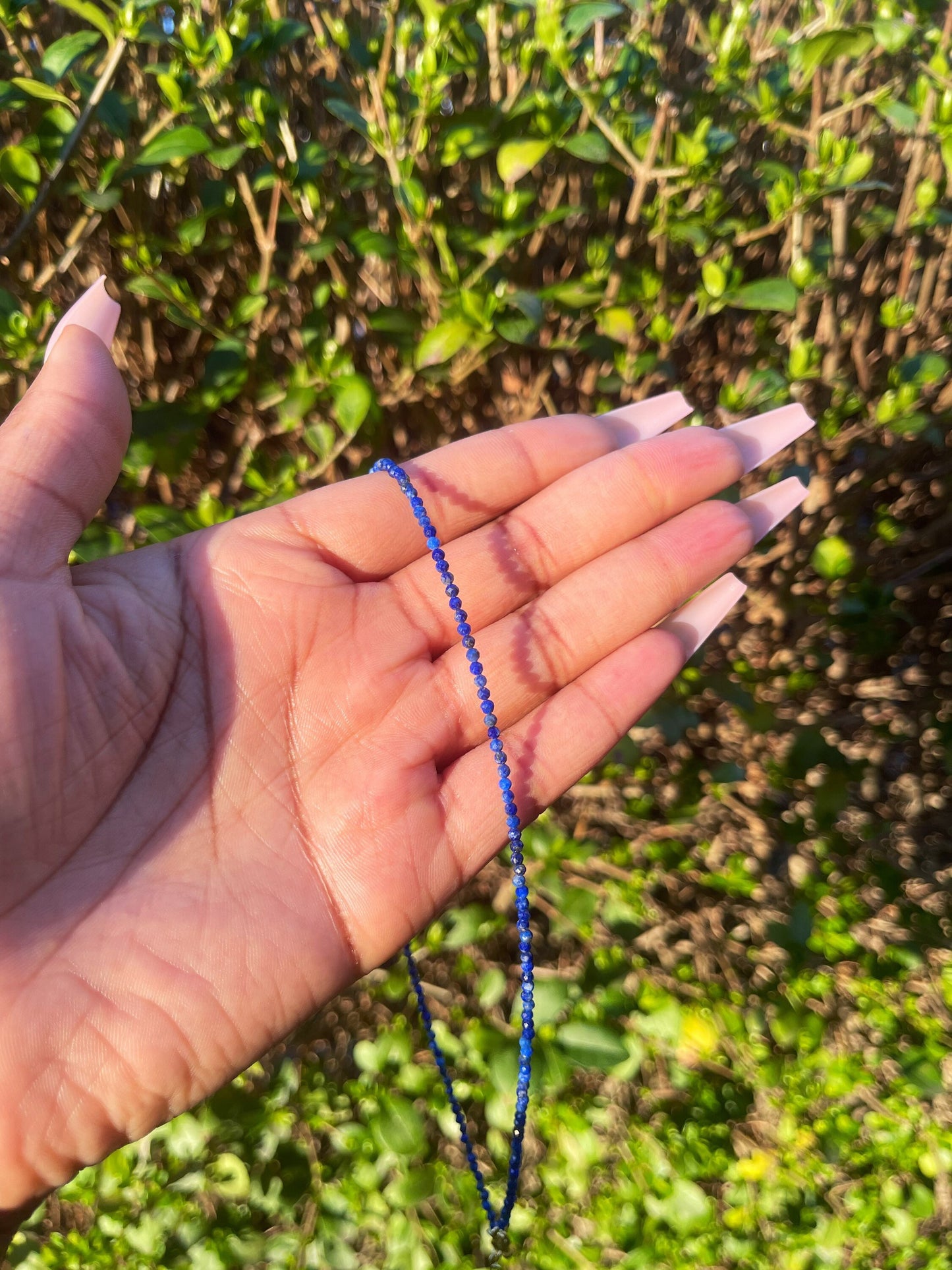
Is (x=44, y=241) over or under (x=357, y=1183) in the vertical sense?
over

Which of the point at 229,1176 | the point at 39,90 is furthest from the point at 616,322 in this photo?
the point at 229,1176

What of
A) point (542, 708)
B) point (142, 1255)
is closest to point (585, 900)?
point (542, 708)

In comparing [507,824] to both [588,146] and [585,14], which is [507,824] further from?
[585,14]

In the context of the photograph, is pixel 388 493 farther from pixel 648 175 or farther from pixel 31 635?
pixel 648 175

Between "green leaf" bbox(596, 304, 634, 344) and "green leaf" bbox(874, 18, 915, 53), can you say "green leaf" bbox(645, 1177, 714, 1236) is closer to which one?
"green leaf" bbox(596, 304, 634, 344)

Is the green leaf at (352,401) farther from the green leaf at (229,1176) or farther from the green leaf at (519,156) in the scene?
the green leaf at (229,1176)

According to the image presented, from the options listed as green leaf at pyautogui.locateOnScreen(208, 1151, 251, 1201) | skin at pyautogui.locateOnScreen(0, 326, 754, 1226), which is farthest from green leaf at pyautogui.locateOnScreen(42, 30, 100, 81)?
green leaf at pyautogui.locateOnScreen(208, 1151, 251, 1201)
